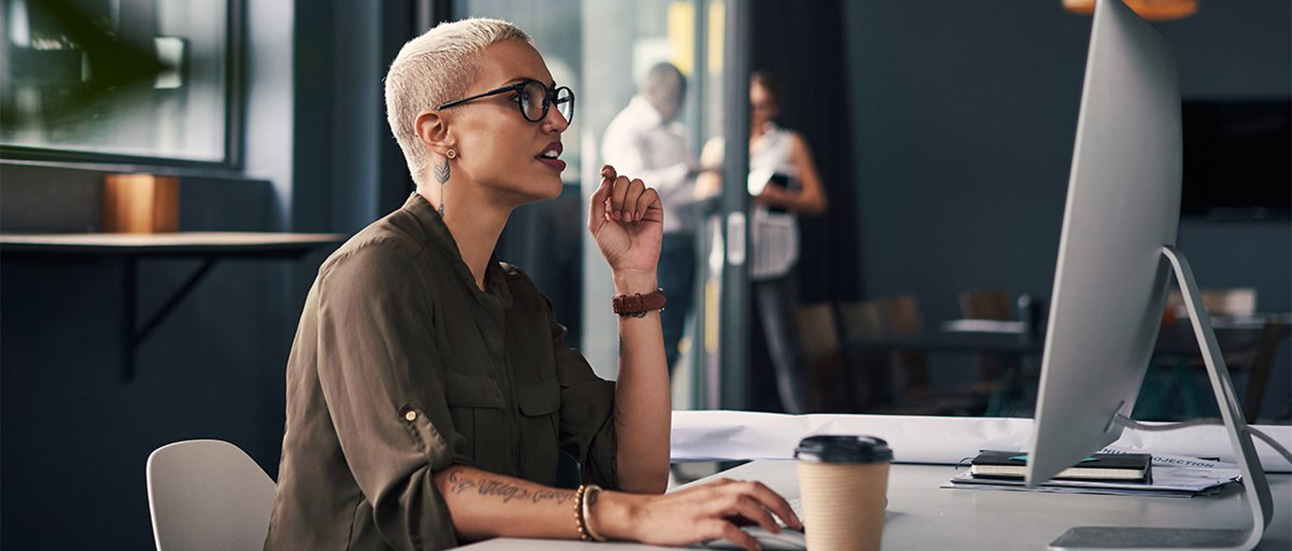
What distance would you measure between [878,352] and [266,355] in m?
3.04

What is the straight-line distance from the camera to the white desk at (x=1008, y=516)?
4.23ft

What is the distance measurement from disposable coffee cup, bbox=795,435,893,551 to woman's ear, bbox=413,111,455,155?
31.3 inches

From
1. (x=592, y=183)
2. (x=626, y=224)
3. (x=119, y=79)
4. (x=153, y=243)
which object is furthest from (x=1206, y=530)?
(x=592, y=183)

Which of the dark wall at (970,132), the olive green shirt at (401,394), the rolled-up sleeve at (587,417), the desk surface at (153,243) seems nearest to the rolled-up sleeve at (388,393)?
the olive green shirt at (401,394)

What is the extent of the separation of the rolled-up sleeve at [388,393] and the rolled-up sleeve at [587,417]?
1.19 ft

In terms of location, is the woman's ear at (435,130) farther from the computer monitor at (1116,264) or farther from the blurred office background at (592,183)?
the blurred office background at (592,183)

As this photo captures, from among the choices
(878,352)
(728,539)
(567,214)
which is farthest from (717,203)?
(728,539)

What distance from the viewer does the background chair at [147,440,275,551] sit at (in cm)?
168

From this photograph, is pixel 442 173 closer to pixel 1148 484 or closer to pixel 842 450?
pixel 842 450

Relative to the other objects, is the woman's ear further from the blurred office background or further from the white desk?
the blurred office background

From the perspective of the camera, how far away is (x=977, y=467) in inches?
64.1

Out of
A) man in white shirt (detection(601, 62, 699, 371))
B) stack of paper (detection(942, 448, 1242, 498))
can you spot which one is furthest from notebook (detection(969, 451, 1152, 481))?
man in white shirt (detection(601, 62, 699, 371))

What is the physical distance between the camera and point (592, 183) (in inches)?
199

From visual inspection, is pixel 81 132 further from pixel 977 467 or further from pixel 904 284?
pixel 904 284
